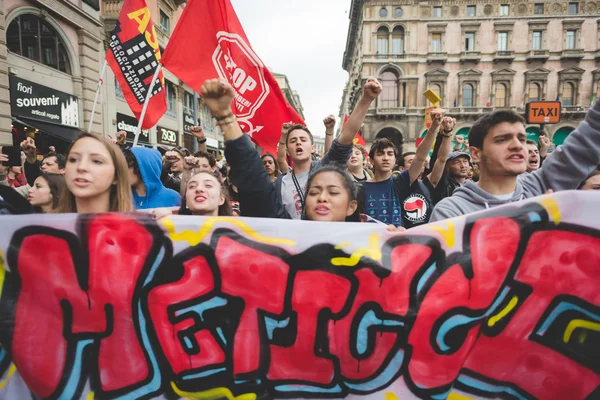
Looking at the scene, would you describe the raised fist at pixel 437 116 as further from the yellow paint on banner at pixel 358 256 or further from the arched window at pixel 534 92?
the arched window at pixel 534 92

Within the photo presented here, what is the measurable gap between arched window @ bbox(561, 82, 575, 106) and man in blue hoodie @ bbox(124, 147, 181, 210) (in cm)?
4002

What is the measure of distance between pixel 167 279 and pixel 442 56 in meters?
35.9

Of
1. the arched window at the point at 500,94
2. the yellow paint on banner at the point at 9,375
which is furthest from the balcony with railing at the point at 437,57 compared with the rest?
the yellow paint on banner at the point at 9,375

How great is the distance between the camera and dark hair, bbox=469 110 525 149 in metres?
1.97

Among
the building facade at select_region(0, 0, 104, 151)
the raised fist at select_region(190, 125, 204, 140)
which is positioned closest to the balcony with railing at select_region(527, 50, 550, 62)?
the building facade at select_region(0, 0, 104, 151)

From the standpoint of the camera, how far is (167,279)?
172cm

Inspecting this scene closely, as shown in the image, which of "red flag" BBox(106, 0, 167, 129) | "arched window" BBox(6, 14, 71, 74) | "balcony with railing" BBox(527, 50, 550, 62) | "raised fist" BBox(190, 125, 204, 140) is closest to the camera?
"raised fist" BBox(190, 125, 204, 140)

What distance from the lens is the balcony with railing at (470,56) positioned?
32406 millimetres

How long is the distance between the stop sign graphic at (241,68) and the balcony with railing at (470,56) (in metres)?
34.6

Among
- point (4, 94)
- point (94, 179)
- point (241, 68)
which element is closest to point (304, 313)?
point (94, 179)

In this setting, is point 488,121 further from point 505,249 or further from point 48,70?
point 48,70

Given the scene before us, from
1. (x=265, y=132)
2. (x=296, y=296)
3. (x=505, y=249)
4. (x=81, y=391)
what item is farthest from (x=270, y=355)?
(x=265, y=132)

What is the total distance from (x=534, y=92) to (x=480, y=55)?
6218mm

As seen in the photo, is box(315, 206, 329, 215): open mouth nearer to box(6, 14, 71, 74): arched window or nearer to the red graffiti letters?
the red graffiti letters
